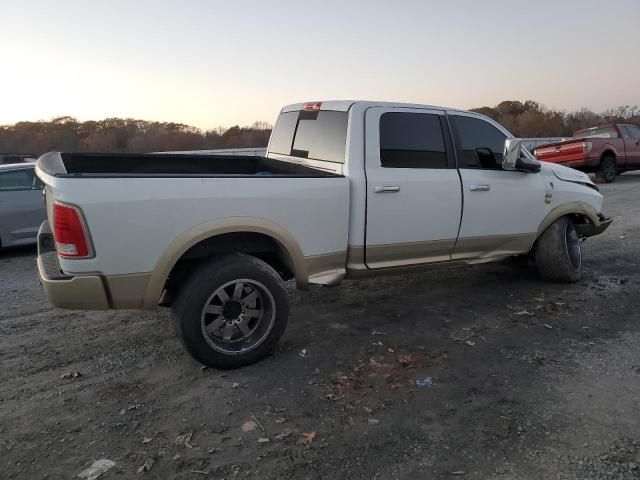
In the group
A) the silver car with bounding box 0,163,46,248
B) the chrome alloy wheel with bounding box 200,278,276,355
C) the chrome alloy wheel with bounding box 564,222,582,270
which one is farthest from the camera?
the silver car with bounding box 0,163,46,248

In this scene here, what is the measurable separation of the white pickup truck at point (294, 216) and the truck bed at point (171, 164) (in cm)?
1

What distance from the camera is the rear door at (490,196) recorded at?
189 inches

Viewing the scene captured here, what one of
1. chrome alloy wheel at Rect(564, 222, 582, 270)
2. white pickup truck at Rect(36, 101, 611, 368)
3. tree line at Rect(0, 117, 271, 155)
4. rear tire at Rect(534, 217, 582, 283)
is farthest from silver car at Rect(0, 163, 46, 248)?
tree line at Rect(0, 117, 271, 155)

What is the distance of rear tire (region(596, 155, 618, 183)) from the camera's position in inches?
606

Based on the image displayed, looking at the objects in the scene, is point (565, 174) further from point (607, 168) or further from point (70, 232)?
point (607, 168)

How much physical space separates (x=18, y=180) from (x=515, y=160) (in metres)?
7.36

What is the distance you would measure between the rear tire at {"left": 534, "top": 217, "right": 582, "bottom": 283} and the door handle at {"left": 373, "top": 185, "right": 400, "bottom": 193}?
222 cm

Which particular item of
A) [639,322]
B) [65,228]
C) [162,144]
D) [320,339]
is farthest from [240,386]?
[162,144]

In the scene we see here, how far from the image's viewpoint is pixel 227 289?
3.69 meters

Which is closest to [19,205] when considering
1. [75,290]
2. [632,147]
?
[75,290]

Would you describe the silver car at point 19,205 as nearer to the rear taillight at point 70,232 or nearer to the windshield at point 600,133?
the rear taillight at point 70,232

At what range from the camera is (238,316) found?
147 inches

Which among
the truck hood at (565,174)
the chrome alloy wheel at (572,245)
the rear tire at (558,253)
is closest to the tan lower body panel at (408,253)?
the rear tire at (558,253)

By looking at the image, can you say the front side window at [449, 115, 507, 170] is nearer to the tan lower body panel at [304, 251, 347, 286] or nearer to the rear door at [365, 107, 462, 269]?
the rear door at [365, 107, 462, 269]
